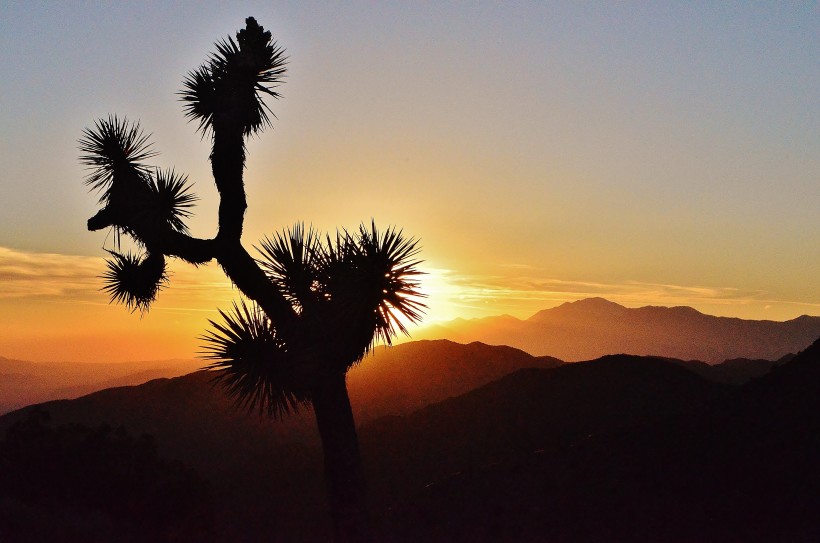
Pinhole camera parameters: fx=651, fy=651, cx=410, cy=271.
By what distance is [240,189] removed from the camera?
1189 cm

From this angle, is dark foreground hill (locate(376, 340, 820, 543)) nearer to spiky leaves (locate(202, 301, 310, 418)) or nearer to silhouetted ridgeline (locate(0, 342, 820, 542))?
silhouetted ridgeline (locate(0, 342, 820, 542))

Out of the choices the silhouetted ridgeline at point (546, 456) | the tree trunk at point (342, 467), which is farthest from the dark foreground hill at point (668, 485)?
the tree trunk at point (342, 467)

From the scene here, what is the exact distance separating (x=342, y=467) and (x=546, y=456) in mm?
6189

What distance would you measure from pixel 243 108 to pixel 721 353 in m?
170

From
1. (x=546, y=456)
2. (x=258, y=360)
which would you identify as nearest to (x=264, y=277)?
(x=258, y=360)

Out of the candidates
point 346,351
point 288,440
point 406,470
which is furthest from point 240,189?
point 288,440

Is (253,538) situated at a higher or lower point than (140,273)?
lower

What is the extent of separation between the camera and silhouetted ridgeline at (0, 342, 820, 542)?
39.4ft

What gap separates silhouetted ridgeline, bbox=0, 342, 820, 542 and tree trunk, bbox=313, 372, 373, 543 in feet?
8.21

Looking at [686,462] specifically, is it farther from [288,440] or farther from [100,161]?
[288,440]

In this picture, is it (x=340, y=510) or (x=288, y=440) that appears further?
(x=288, y=440)

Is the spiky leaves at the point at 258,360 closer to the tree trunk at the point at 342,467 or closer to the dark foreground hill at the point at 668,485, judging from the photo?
the tree trunk at the point at 342,467

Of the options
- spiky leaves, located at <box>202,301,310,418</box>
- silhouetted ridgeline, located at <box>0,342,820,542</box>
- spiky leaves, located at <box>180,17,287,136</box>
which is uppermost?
spiky leaves, located at <box>180,17,287,136</box>

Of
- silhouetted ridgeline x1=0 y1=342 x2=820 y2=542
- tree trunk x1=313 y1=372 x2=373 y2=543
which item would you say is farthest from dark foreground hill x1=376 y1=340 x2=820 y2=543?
tree trunk x1=313 y1=372 x2=373 y2=543
